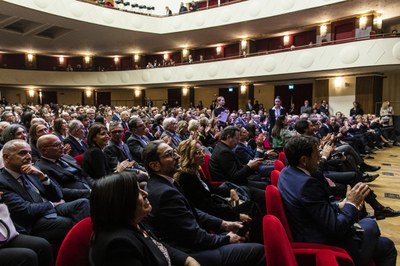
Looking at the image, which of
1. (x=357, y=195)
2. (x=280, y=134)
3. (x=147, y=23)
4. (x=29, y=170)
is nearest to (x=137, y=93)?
(x=147, y=23)

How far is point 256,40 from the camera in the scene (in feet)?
54.0

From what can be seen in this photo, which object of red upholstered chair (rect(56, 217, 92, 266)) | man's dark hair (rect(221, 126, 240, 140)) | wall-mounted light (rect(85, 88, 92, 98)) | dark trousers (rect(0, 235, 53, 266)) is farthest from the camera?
wall-mounted light (rect(85, 88, 92, 98))

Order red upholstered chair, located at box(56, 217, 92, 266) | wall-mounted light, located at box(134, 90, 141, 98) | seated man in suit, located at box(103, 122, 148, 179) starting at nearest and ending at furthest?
red upholstered chair, located at box(56, 217, 92, 266) → seated man in suit, located at box(103, 122, 148, 179) → wall-mounted light, located at box(134, 90, 141, 98)

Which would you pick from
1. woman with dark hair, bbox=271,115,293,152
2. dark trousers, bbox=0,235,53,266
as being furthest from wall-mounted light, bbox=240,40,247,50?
dark trousers, bbox=0,235,53,266

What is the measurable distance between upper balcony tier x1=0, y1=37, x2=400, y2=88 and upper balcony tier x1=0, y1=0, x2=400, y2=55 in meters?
1.49

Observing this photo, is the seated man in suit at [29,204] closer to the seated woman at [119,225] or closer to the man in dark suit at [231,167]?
the seated woman at [119,225]

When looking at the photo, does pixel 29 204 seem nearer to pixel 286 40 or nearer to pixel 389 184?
pixel 389 184

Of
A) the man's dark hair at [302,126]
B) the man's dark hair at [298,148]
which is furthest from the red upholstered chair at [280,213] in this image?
the man's dark hair at [302,126]

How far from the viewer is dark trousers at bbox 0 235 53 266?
1757 millimetres

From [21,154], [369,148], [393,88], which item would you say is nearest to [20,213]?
[21,154]

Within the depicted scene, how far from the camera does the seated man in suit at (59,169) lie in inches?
107

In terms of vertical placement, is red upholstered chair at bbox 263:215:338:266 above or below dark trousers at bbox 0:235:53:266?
above

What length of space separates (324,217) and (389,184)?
4263 millimetres

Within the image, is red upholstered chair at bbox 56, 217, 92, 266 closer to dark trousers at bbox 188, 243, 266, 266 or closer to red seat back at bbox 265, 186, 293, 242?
dark trousers at bbox 188, 243, 266, 266
